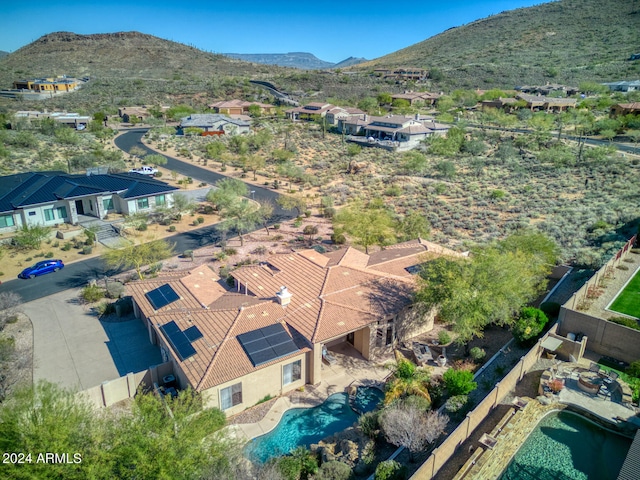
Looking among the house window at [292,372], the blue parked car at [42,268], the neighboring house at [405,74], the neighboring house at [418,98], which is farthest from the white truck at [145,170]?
the neighboring house at [405,74]

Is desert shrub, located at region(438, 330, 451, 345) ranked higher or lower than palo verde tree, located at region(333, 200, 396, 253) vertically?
lower

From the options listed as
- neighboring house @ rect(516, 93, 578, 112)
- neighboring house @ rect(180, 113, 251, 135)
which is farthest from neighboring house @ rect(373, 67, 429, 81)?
neighboring house @ rect(180, 113, 251, 135)

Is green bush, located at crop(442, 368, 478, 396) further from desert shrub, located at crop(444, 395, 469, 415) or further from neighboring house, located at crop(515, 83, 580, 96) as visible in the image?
neighboring house, located at crop(515, 83, 580, 96)

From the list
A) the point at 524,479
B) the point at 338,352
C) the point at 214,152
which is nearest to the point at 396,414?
the point at 524,479

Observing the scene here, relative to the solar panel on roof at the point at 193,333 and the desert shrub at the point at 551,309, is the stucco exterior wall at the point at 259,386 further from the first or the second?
the desert shrub at the point at 551,309

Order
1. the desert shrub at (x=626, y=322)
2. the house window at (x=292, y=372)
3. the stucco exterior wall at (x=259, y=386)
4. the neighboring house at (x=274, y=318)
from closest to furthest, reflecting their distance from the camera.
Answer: the stucco exterior wall at (x=259, y=386), the neighboring house at (x=274, y=318), the house window at (x=292, y=372), the desert shrub at (x=626, y=322)

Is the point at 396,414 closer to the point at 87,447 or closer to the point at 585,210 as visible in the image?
the point at 87,447
